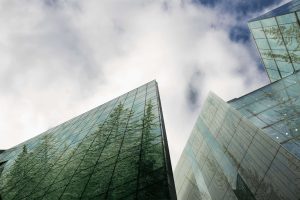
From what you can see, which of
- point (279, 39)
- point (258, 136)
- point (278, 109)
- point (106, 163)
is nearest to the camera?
point (106, 163)

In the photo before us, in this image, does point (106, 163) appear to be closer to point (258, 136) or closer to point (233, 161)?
point (258, 136)

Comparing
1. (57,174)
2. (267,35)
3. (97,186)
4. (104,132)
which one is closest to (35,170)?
(57,174)

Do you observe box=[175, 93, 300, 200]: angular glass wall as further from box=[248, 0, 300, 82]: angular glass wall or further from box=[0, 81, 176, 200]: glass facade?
box=[248, 0, 300, 82]: angular glass wall

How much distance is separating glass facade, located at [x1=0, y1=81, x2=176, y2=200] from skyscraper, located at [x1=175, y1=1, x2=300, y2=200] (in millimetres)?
6891

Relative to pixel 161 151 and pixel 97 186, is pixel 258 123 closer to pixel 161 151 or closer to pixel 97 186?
pixel 161 151

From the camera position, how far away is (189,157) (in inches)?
1431

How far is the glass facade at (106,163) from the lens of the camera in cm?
928

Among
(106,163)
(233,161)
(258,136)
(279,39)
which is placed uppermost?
(106,163)

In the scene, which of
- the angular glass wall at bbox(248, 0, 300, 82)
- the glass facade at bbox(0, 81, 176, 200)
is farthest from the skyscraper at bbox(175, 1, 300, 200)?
the glass facade at bbox(0, 81, 176, 200)

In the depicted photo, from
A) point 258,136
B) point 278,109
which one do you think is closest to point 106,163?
point 258,136

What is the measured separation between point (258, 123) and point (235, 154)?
377cm

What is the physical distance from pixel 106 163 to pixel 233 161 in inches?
511

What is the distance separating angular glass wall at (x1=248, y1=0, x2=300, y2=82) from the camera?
2629 centimetres

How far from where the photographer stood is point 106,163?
11.6 metres
